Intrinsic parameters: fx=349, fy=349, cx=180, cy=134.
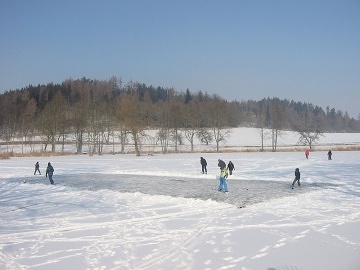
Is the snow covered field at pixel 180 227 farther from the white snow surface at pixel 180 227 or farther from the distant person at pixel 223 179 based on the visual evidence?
the distant person at pixel 223 179

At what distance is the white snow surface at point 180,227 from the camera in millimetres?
7965

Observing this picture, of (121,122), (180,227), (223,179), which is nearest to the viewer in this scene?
(180,227)

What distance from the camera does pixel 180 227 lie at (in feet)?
35.7

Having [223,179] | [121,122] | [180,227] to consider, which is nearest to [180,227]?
[180,227]

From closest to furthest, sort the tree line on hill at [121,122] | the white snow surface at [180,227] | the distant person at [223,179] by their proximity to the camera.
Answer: the white snow surface at [180,227]
the distant person at [223,179]
the tree line on hill at [121,122]

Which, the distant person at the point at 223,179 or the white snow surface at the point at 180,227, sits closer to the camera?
the white snow surface at the point at 180,227

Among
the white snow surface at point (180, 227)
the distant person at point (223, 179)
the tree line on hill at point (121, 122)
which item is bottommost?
the white snow surface at point (180, 227)

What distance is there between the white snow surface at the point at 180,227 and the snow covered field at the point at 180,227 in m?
0.03

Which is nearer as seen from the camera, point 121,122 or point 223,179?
point 223,179

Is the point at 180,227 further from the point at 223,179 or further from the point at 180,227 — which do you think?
the point at 223,179

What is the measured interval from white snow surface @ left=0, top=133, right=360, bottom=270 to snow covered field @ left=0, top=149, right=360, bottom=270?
1.0 inches

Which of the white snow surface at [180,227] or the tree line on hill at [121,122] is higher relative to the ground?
the tree line on hill at [121,122]

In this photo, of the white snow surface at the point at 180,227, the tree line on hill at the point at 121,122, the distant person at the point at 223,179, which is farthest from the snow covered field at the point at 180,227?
the tree line on hill at the point at 121,122

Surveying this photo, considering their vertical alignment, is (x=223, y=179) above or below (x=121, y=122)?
below
